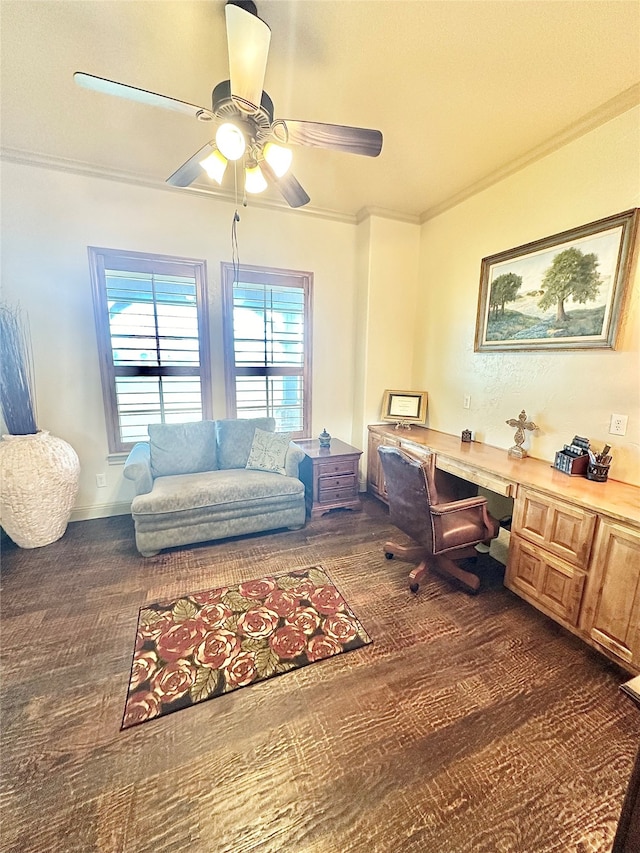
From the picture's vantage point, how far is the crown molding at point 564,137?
6.30ft

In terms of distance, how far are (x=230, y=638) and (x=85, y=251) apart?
10.6 ft

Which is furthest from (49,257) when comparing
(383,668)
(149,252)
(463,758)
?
(463,758)

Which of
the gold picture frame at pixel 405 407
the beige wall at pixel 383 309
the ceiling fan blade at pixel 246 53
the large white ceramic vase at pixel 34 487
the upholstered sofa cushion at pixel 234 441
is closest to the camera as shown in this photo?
the ceiling fan blade at pixel 246 53

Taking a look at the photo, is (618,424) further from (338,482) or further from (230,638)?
(230,638)

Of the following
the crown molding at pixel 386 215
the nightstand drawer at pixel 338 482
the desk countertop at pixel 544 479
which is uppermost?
the crown molding at pixel 386 215

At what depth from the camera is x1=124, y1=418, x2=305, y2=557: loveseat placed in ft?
8.62

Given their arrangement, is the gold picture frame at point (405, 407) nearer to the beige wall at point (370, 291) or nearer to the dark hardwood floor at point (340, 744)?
the beige wall at point (370, 291)

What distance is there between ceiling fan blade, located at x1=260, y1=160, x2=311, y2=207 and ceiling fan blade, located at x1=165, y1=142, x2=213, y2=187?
0.30 metres

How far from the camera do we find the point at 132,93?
1455 mm

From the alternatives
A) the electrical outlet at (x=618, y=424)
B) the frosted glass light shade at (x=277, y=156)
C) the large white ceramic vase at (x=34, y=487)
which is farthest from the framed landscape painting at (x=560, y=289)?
the large white ceramic vase at (x=34, y=487)

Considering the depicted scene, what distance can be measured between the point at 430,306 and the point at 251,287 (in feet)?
6.18

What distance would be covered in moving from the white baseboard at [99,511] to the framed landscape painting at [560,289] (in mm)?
3672

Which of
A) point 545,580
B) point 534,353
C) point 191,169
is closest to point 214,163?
point 191,169

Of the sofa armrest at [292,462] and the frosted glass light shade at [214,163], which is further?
the sofa armrest at [292,462]
